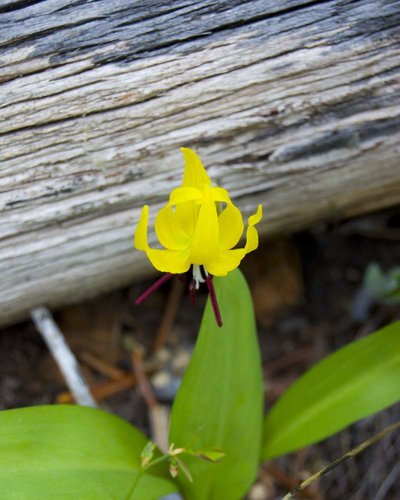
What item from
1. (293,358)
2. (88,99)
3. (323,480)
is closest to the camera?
(88,99)

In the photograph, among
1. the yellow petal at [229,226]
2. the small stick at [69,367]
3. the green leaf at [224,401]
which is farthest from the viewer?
the small stick at [69,367]

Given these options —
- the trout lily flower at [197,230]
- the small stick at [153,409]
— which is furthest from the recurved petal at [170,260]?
the small stick at [153,409]

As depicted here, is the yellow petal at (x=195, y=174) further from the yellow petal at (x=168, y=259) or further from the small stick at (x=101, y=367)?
the small stick at (x=101, y=367)

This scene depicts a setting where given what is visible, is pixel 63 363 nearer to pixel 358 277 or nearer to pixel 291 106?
pixel 291 106

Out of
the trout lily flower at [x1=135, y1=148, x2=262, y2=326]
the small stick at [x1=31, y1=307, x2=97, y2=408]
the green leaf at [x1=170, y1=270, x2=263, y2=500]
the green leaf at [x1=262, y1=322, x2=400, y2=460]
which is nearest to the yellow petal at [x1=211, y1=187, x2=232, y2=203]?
the trout lily flower at [x1=135, y1=148, x2=262, y2=326]

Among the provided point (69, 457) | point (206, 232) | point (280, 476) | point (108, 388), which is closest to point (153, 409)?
point (108, 388)

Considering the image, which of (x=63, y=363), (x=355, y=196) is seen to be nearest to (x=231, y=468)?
(x=63, y=363)
